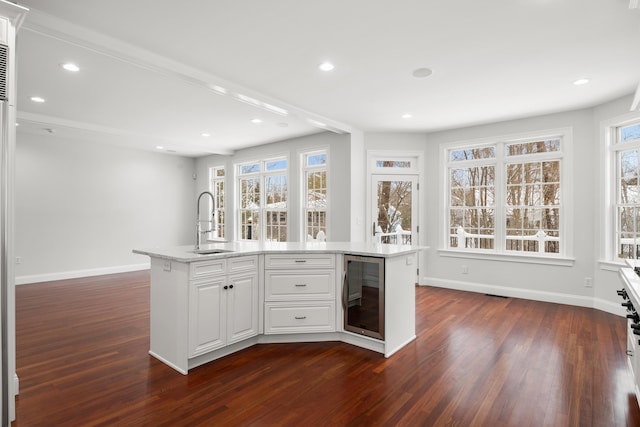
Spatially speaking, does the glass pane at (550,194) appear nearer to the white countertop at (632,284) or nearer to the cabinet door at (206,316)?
the white countertop at (632,284)

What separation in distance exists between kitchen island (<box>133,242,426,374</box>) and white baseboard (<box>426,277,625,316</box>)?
2.67 metres

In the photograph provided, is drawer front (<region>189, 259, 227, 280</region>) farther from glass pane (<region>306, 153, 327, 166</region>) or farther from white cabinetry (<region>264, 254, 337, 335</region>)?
glass pane (<region>306, 153, 327, 166</region>)

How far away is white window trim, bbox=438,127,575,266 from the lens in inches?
194

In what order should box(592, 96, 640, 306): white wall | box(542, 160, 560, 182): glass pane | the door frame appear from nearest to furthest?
box(592, 96, 640, 306): white wall < box(542, 160, 560, 182): glass pane < the door frame

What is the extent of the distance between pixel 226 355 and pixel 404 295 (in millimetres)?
1690

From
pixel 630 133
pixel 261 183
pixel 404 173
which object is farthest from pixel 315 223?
pixel 630 133

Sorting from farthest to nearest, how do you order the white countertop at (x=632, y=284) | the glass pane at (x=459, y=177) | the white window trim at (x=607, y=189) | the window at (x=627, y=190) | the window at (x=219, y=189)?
the window at (x=219, y=189), the glass pane at (x=459, y=177), the white window trim at (x=607, y=189), the window at (x=627, y=190), the white countertop at (x=632, y=284)

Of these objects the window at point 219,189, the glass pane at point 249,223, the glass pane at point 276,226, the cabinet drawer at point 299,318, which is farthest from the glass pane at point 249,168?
the cabinet drawer at point 299,318

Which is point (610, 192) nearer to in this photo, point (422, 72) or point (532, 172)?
point (532, 172)

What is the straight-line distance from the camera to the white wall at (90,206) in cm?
625

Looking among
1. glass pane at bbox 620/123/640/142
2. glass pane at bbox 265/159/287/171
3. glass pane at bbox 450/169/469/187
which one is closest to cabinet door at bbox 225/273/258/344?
glass pane at bbox 450/169/469/187

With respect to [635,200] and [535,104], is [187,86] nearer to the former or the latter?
[535,104]

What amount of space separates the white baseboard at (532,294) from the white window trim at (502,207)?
44cm

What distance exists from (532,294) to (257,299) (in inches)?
163
